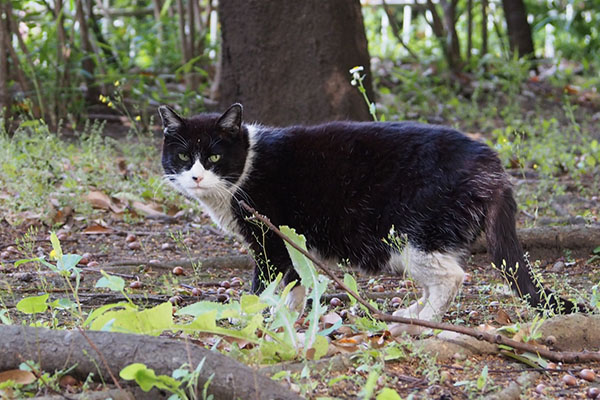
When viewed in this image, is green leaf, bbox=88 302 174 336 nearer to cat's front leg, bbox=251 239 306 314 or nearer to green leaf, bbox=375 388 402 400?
green leaf, bbox=375 388 402 400

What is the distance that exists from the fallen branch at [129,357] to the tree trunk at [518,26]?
30.0 ft

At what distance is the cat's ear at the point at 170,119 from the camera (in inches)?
154

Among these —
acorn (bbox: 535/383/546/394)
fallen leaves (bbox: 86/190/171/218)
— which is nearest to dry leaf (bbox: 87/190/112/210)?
fallen leaves (bbox: 86/190/171/218)

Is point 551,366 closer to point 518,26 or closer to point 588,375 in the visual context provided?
point 588,375

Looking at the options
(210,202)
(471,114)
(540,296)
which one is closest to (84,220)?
(210,202)

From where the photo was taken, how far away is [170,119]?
13.0ft

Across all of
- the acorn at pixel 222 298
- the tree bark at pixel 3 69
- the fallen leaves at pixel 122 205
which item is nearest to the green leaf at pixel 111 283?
the acorn at pixel 222 298

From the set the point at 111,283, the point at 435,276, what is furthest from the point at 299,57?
the point at 111,283

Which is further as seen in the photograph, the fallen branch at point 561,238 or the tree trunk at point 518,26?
the tree trunk at point 518,26

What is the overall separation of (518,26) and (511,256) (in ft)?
26.0

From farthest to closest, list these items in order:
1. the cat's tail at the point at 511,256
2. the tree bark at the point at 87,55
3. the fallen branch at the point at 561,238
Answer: the tree bark at the point at 87,55 → the fallen branch at the point at 561,238 → the cat's tail at the point at 511,256

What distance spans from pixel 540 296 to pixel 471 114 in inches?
211

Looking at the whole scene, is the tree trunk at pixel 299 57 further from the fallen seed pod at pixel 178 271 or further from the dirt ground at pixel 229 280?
the fallen seed pod at pixel 178 271

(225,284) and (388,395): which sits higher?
(388,395)
